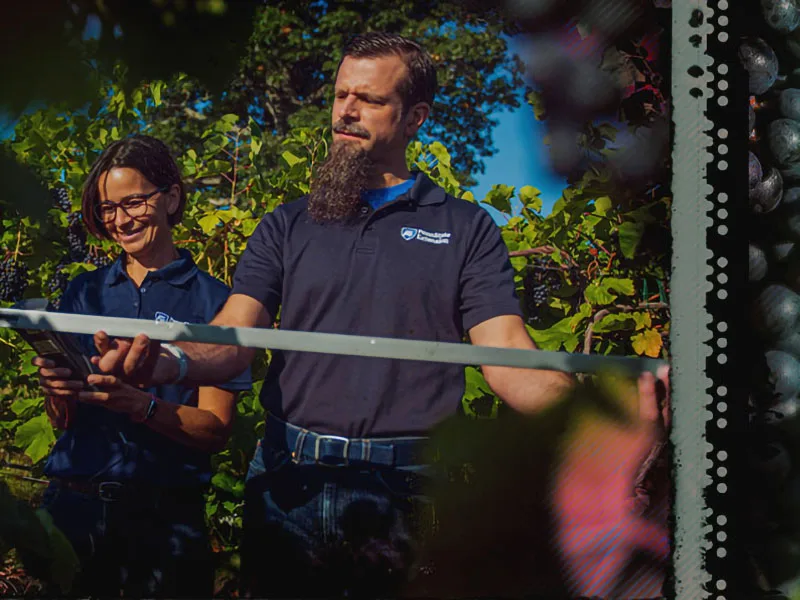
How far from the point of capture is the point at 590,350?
235cm

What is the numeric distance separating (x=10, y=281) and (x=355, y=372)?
3.66 ft

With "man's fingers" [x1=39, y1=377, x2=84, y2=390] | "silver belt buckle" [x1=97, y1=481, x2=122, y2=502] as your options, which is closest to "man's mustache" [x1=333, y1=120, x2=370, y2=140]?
"man's fingers" [x1=39, y1=377, x2=84, y2=390]

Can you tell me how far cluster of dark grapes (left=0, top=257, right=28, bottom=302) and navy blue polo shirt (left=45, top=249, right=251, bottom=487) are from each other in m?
0.42

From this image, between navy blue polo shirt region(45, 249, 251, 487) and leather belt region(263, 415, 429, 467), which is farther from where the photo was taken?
navy blue polo shirt region(45, 249, 251, 487)

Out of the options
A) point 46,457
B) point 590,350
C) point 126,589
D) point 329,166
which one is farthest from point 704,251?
point 46,457

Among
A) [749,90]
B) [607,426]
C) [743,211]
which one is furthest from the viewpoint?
[749,90]

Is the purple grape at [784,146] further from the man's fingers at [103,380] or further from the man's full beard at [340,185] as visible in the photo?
Result: the man's fingers at [103,380]

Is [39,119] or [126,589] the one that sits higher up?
[39,119]

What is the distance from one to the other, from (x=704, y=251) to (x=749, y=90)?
44 cm

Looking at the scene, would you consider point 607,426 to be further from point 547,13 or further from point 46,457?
point 46,457

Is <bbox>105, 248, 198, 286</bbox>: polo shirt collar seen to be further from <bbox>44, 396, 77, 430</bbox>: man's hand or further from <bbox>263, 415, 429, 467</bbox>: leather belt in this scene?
<bbox>263, 415, 429, 467</bbox>: leather belt

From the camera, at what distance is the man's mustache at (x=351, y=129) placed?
222cm

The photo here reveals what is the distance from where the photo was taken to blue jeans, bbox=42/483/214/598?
2.07 metres

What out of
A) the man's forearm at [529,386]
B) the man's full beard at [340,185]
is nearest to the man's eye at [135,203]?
the man's full beard at [340,185]
